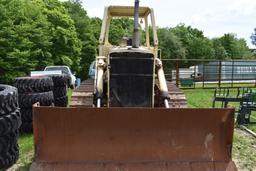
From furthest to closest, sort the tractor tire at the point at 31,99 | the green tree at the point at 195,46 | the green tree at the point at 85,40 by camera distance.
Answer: the green tree at the point at 195,46
the green tree at the point at 85,40
the tractor tire at the point at 31,99

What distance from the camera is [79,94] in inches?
285

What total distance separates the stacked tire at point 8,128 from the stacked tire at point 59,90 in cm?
330

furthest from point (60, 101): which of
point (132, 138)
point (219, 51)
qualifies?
point (219, 51)

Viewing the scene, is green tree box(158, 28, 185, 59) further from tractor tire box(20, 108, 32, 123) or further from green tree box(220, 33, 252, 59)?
tractor tire box(20, 108, 32, 123)

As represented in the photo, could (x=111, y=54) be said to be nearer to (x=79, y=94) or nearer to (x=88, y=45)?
(x=79, y=94)

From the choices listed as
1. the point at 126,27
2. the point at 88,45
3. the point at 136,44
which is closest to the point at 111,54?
the point at 136,44

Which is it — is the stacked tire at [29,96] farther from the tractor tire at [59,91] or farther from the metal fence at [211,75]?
the metal fence at [211,75]

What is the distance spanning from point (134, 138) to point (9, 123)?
6.12ft

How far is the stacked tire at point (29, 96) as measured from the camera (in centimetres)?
810

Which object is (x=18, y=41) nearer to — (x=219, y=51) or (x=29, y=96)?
(x=29, y=96)

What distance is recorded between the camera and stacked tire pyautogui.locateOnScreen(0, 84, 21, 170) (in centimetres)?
600

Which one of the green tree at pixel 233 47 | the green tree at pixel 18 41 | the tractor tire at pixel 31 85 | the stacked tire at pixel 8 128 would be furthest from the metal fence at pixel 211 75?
the green tree at pixel 233 47

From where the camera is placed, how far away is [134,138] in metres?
5.41

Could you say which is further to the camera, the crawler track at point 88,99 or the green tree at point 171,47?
the green tree at point 171,47
